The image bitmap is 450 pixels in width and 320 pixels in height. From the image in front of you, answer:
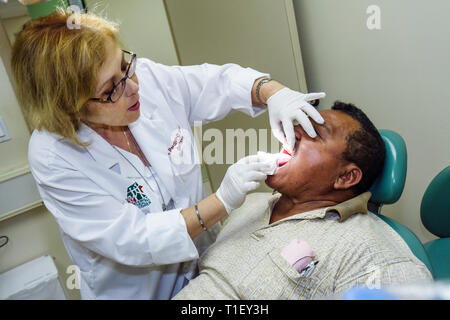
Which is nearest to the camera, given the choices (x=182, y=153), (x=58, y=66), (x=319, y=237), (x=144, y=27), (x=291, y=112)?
(x=58, y=66)

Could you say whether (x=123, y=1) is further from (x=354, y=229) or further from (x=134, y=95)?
(x=354, y=229)

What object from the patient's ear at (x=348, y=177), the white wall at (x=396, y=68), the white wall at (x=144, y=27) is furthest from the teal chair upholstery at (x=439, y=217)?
the white wall at (x=144, y=27)

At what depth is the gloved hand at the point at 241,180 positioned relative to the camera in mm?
1119

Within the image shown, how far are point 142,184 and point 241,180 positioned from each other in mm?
374

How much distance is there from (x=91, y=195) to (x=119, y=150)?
0.72ft

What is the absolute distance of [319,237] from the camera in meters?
1.07

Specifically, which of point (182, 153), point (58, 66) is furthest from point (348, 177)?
point (58, 66)

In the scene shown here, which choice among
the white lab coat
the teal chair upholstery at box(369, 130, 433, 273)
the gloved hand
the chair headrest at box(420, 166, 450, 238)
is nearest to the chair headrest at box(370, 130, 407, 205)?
the teal chair upholstery at box(369, 130, 433, 273)

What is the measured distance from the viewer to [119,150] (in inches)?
47.9

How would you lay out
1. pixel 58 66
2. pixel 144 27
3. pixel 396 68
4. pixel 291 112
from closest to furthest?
pixel 58 66 < pixel 291 112 < pixel 396 68 < pixel 144 27

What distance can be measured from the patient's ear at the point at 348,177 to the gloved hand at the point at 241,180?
10.0 inches

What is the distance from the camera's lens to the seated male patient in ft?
3.21

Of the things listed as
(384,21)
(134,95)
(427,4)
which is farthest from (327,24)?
(134,95)

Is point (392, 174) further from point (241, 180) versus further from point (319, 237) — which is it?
point (241, 180)
